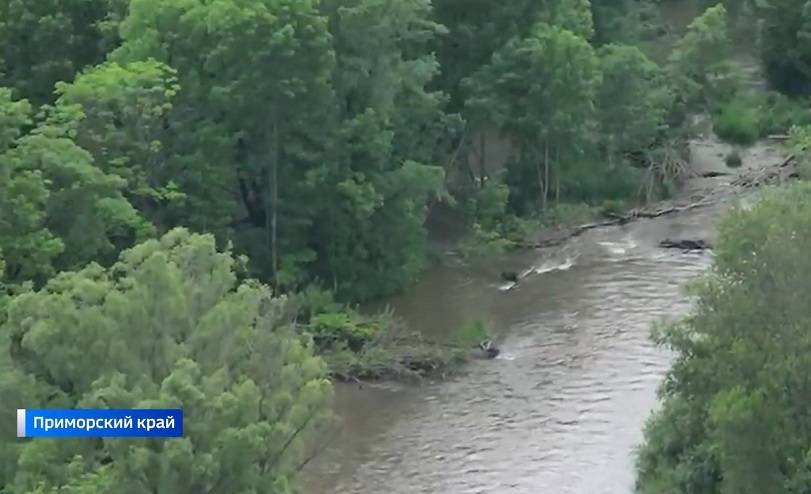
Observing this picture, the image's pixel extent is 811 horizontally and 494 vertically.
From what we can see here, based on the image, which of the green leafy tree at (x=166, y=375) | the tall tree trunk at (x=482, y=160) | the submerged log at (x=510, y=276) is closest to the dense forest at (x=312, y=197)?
the green leafy tree at (x=166, y=375)

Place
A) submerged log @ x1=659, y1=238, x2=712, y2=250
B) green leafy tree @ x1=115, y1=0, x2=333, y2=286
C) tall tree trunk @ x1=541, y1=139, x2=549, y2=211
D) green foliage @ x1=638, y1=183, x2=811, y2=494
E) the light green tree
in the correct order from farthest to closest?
tall tree trunk @ x1=541, y1=139, x2=549, y2=211
submerged log @ x1=659, y1=238, x2=712, y2=250
green leafy tree @ x1=115, y1=0, x2=333, y2=286
the light green tree
green foliage @ x1=638, y1=183, x2=811, y2=494

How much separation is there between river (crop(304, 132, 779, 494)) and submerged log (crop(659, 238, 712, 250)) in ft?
0.96

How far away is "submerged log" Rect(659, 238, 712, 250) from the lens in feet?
143

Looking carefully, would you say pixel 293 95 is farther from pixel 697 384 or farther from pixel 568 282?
pixel 697 384

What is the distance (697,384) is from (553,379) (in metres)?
9.39

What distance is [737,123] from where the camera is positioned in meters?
52.7

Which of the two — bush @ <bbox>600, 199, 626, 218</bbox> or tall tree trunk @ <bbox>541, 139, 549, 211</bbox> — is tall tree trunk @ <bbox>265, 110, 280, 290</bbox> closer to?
tall tree trunk @ <bbox>541, 139, 549, 211</bbox>

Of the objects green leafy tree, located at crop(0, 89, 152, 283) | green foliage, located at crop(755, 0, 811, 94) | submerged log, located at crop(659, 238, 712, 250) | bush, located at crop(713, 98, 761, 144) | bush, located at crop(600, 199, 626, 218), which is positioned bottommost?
submerged log, located at crop(659, 238, 712, 250)

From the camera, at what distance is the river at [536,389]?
31000 millimetres

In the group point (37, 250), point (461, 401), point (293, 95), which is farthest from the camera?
point (293, 95)

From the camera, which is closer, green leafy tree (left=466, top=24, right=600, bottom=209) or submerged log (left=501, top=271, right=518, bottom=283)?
submerged log (left=501, top=271, right=518, bottom=283)

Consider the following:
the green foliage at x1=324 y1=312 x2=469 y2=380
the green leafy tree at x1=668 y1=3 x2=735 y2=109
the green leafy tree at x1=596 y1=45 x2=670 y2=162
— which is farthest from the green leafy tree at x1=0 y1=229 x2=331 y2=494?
the green leafy tree at x1=668 y1=3 x2=735 y2=109

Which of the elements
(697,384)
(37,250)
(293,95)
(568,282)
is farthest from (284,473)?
(568,282)

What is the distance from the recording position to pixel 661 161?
48812 mm
